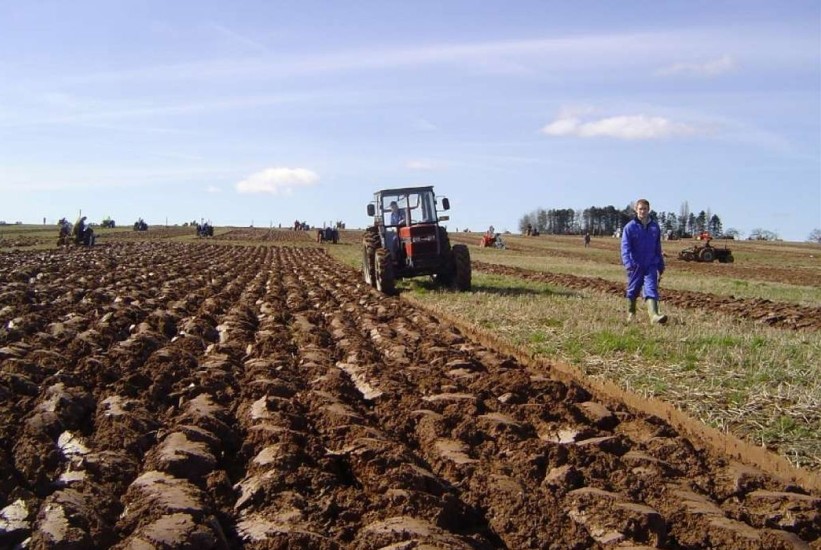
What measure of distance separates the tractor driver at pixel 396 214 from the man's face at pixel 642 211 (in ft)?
20.3

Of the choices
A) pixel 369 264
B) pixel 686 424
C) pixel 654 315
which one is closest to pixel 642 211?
pixel 654 315

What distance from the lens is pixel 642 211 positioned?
32.0 ft

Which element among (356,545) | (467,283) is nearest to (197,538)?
(356,545)

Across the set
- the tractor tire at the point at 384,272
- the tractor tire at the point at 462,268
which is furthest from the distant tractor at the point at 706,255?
the tractor tire at the point at 384,272

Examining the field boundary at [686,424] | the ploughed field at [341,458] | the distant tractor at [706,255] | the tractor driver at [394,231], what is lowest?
the distant tractor at [706,255]

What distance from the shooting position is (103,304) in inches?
446

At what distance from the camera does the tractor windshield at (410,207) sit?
1521 centimetres

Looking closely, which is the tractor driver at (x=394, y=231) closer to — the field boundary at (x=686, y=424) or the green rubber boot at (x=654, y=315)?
the green rubber boot at (x=654, y=315)

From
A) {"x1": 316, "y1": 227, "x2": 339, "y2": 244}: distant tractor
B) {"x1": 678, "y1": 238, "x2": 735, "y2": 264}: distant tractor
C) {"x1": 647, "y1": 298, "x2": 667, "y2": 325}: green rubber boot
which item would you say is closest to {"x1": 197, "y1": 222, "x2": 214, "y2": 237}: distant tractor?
{"x1": 316, "y1": 227, "x2": 339, "y2": 244}: distant tractor

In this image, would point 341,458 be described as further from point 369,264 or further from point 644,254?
point 369,264

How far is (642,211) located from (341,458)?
21.0ft

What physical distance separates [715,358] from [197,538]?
5422mm

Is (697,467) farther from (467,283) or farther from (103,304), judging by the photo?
(467,283)

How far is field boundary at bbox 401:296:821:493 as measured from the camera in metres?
4.66
